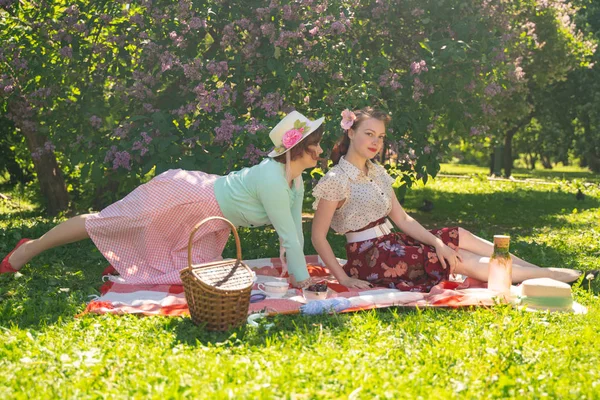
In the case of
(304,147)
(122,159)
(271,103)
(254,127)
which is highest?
(271,103)

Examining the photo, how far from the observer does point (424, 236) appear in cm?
508

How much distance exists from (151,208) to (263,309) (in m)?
1.36

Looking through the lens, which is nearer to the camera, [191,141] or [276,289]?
[276,289]

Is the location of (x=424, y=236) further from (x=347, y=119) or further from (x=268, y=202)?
(x=268, y=202)

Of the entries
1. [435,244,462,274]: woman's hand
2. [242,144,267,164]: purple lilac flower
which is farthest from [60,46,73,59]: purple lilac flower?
[435,244,462,274]: woman's hand

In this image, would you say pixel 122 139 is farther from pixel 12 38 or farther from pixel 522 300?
pixel 522 300

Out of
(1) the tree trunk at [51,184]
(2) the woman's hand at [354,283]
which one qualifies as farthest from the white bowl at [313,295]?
(1) the tree trunk at [51,184]

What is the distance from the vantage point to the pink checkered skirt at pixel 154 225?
16.8 feet

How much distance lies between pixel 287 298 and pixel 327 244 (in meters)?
0.57

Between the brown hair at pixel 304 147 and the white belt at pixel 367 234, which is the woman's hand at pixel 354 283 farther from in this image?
the brown hair at pixel 304 147

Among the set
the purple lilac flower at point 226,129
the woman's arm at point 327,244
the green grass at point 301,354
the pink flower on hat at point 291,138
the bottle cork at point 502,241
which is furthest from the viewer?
the purple lilac flower at point 226,129

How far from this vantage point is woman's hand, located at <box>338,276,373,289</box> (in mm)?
4922

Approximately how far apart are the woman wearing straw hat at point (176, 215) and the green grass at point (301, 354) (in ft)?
1.26

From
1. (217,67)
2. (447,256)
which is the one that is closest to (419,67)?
(217,67)
